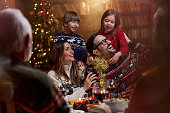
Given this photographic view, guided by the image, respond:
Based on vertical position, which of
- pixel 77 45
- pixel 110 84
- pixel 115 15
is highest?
pixel 115 15

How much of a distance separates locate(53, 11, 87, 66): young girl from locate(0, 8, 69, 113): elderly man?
2.74 metres

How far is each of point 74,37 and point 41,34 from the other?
2.00 m

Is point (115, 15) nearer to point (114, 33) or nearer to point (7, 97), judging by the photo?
point (114, 33)

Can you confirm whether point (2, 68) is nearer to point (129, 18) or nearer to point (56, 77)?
point (56, 77)

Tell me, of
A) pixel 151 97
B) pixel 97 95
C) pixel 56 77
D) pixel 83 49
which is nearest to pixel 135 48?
pixel 83 49

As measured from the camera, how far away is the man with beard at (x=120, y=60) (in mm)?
3613

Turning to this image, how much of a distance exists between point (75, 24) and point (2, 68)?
2.83 m

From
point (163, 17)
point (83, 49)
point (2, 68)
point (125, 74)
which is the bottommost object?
point (125, 74)

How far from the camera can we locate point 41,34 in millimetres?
5711

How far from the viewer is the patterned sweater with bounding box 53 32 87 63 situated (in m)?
3.92

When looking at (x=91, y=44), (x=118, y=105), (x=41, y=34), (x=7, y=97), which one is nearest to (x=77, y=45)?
(x=91, y=44)

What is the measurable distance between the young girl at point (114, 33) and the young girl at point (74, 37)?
1.45 ft

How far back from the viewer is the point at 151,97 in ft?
3.83

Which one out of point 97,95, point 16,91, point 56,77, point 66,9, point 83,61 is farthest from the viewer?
point 66,9
